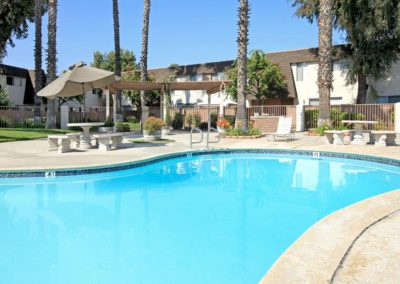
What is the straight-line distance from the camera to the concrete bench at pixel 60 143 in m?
12.8

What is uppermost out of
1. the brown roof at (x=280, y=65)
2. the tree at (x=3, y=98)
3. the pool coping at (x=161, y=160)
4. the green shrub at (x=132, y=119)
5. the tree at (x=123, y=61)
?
the tree at (x=123, y=61)

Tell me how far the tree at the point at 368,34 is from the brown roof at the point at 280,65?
3241mm

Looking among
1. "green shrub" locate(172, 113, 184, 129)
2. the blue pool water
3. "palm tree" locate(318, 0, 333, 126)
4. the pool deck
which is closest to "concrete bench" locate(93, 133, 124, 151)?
the blue pool water

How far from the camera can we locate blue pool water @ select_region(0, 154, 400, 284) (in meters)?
4.44

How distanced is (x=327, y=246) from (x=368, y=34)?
23.6 meters

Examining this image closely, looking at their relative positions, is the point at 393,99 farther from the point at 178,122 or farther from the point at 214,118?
the point at 178,122

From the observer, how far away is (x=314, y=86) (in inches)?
1202

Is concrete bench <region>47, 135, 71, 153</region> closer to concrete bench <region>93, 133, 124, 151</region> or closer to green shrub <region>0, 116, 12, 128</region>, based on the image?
concrete bench <region>93, 133, 124, 151</region>

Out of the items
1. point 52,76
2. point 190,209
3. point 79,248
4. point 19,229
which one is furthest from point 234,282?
point 52,76

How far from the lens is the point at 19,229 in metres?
5.91

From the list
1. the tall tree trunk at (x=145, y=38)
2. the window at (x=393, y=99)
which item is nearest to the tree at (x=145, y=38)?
the tall tree trunk at (x=145, y=38)

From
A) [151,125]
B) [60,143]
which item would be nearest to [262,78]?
[151,125]

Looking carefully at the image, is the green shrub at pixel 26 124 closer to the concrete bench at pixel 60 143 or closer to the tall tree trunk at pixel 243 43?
the concrete bench at pixel 60 143

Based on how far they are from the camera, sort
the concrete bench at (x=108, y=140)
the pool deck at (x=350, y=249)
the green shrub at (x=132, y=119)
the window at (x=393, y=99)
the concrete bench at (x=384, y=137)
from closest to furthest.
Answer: the pool deck at (x=350, y=249) → the concrete bench at (x=108, y=140) → the concrete bench at (x=384, y=137) → the window at (x=393, y=99) → the green shrub at (x=132, y=119)
